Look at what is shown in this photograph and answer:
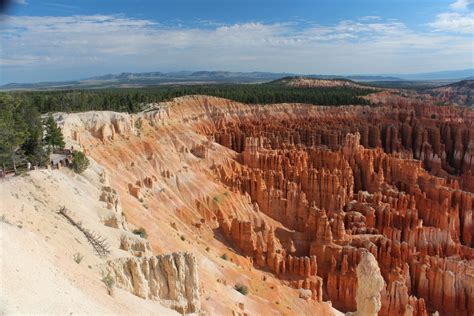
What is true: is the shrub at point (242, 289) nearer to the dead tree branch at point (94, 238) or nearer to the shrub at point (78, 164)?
the dead tree branch at point (94, 238)

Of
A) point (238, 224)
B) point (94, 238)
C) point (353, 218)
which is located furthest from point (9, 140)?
point (353, 218)

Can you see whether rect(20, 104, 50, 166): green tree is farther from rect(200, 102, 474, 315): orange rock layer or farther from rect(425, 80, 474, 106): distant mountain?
rect(425, 80, 474, 106): distant mountain

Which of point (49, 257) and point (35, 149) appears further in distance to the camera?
point (35, 149)

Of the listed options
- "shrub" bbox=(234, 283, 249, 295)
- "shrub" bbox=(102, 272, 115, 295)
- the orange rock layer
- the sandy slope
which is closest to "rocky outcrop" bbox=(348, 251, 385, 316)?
the sandy slope

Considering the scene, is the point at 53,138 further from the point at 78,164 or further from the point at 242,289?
the point at 242,289

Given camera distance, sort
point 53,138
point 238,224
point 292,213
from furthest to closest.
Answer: point 292,213
point 238,224
point 53,138

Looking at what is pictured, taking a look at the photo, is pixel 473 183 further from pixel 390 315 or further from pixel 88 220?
pixel 88 220

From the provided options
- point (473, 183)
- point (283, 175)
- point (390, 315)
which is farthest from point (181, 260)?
point (473, 183)

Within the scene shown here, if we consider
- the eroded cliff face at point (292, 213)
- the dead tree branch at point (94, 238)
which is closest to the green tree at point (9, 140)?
the dead tree branch at point (94, 238)
